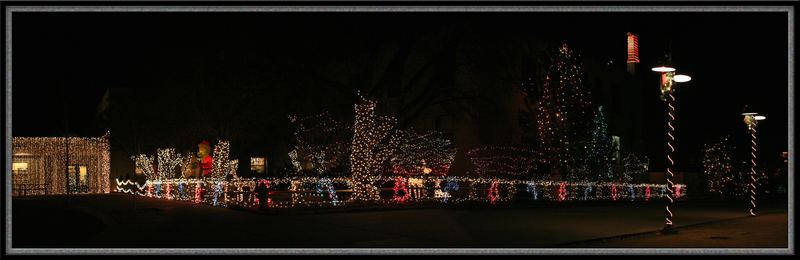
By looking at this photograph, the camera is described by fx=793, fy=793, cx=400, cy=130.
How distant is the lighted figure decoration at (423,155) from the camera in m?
32.8

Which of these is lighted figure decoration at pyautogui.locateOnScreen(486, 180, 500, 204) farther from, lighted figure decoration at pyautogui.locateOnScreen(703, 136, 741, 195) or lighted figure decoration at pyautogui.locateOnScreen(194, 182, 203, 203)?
lighted figure decoration at pyautogui.locateOnScreen(703, 136, 741, 195)

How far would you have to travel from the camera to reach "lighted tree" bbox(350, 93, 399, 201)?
27875 millimetres

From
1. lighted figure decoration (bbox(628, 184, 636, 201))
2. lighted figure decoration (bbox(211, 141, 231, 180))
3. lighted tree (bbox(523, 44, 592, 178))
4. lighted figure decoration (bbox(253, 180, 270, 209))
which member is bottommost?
lighted figure decoration (bbox(628, 184, 636, 201))

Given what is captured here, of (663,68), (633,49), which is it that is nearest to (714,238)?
(663,68)

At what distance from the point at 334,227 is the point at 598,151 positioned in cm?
1908

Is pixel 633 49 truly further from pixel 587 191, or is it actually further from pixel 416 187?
pixel 416 187

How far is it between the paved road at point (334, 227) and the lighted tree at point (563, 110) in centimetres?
694

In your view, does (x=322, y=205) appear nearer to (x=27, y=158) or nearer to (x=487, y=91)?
(x=487, y=91)

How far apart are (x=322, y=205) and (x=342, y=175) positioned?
Result: 14.1 feet

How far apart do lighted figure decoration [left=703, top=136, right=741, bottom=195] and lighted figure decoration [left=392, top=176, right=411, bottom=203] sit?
21.0 m

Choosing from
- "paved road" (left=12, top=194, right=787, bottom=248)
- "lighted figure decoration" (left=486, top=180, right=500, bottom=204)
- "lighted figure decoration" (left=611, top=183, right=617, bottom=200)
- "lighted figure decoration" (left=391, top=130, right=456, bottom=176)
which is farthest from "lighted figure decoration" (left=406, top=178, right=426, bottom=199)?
"lighted figure decoration" (left=611, top=183, right=617, bottom=200)

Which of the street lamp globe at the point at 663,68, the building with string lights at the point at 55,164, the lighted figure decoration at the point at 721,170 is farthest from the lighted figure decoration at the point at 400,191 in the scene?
the lighted figure decoration at the point at 721,170

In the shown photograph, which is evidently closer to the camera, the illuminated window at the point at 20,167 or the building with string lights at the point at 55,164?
the building with string lights at the point at 55,164

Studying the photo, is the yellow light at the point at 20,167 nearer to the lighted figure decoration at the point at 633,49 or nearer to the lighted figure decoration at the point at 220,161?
the lighted figure decoration at the point at 220,161
